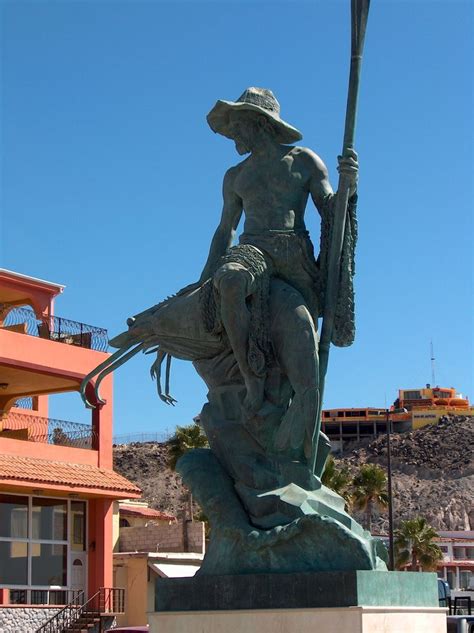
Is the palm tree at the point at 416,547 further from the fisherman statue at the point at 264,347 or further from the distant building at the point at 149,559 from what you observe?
the fisherman statue at the point at 264,347

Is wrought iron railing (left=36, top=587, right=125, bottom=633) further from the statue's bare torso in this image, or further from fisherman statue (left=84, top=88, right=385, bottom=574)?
the statue's bare torso

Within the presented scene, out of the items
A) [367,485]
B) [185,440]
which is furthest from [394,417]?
[185,440]

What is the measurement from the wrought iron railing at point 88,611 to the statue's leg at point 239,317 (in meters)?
21.9

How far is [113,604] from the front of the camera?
31562 mm

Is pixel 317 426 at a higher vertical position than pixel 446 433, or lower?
lower

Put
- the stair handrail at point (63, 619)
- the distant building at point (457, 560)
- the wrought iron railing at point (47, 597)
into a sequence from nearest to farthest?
the stair handrail at point (63, 619), the wrought iron railing at point (47, 597), the distant building at point (457, 560)

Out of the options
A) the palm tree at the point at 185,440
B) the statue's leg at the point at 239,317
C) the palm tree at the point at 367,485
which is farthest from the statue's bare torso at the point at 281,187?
the palm tree at the point at 367,485

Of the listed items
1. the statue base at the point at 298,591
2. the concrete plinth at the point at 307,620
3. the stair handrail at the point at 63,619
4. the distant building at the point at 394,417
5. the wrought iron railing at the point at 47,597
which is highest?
the distant building at the point at 394,417

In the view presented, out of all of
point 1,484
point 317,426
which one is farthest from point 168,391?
point 1,484

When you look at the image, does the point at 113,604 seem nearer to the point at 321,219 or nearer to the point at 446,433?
the point at 321,219

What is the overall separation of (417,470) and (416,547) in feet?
245

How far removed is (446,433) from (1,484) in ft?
360

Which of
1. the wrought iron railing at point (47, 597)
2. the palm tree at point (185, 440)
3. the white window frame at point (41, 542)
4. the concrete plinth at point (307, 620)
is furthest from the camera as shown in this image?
the palm tree at point (185, 440)

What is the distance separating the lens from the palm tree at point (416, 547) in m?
54.0
